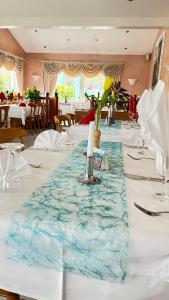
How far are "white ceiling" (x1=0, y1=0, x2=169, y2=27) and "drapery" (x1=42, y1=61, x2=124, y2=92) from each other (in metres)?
4.56

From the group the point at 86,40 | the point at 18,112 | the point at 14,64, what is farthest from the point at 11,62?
the point at 18,112

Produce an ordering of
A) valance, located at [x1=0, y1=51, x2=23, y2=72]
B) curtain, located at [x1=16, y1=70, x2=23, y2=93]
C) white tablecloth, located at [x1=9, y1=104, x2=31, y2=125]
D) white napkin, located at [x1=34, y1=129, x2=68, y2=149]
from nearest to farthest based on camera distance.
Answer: white napkin, located at [x1=34, y1=129, x2=68, y2=149], white tablecloth, located at [x1=9, y1=104, x2=31, y2=125], valance, located at [x1=0, y1=51, x2=23, y2=72], curtain, located at [x1=16, y1=70, x2=23, y2=93]

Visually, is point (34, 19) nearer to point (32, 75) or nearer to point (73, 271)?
point (32, 75)

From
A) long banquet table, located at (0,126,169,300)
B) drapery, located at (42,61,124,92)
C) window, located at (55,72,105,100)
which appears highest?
drapery, located at (42,61,124,92)

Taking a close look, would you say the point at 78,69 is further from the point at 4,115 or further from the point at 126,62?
the point at 4,115

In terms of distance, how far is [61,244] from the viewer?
779 mm

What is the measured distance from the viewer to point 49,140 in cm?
182

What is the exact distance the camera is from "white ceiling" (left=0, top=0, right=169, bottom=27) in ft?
17.7

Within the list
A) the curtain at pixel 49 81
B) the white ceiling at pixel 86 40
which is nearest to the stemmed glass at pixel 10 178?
the white ceiling at pixel 86 40

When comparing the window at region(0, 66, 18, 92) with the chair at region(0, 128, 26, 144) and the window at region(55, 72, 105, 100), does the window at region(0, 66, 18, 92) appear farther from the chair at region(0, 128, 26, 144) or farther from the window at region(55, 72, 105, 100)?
the chair at region(0, 128, 26, 144)

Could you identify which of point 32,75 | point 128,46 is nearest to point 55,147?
point 128,46

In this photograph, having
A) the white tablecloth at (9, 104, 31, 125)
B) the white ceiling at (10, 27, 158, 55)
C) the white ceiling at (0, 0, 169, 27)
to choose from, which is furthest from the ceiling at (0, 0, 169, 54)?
the white ceiling at (10, 27, 158, 55)

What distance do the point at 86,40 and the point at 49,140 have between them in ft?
27.3

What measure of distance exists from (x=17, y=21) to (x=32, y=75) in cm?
490
